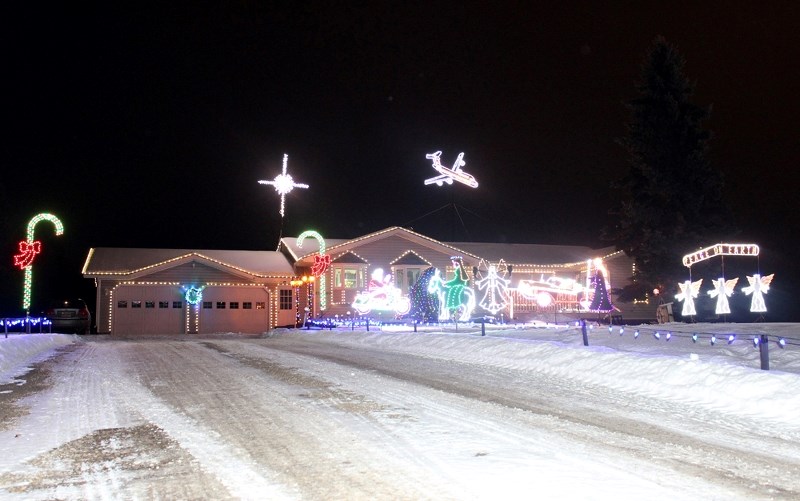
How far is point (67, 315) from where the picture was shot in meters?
33.8

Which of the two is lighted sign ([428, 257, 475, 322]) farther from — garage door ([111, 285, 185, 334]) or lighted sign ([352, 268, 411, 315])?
garage door ([111, 285, 185, 334])

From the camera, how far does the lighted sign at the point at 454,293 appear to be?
114 feet

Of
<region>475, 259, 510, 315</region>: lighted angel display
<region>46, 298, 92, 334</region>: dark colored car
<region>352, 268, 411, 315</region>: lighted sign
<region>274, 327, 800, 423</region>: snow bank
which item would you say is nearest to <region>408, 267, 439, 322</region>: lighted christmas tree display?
<region>352, 268, 411, 315</region>: lighted sign

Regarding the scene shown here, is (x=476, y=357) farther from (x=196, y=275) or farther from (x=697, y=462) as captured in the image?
(x=196, y=275)

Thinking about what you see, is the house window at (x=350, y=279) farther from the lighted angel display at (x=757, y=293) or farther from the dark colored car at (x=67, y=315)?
the lighted angel display at (x=757, y=293)

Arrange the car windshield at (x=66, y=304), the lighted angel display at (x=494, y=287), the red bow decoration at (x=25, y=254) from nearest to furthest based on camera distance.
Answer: the red bow decoration at (x=25, y=254)
the car windshield at (x=66, y=304)
the lighted angel display at (x=494, y=287)

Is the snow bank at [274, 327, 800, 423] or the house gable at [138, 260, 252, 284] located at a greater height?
the house gable at [138, 260, 252, 284]

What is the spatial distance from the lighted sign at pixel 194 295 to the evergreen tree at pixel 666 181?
23767mm

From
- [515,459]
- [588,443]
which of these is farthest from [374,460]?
[588,443]

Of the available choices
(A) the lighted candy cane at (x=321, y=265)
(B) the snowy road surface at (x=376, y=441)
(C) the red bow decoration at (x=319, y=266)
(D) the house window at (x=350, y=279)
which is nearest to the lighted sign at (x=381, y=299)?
(D) the house window at (x=350, y=279)

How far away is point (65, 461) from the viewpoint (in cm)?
696

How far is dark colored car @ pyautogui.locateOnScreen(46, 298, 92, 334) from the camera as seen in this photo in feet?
111

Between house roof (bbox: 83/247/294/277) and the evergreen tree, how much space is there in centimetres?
1988

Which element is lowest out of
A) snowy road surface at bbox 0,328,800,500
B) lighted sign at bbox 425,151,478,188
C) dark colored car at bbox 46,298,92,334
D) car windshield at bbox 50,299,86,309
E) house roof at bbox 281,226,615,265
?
snowy road surface at bbox 0,328,800,500
